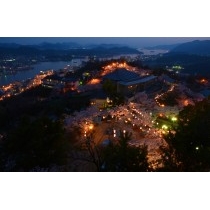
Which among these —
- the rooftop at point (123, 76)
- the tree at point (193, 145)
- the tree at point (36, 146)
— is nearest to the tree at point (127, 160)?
the tree at point (193, 145)

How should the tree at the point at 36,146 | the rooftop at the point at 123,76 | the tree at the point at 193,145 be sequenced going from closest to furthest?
1. the tree at the point at 193,145
2. the tree at the point at 36,146
3. the rooftop at the point at 123,76

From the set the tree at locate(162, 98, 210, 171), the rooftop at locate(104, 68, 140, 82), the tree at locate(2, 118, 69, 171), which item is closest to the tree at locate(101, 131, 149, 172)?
the tree at locate(162, 98, 210, 171)

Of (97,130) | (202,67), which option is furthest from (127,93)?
(202,67)

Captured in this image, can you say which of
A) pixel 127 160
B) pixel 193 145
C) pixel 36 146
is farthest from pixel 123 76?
pixel 127 160

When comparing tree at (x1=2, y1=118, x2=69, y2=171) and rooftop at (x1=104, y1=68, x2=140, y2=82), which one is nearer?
tree at (x1=2, y1=118, x2=69, y2=171)

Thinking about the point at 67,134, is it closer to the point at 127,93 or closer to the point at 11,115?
the point at 11,115

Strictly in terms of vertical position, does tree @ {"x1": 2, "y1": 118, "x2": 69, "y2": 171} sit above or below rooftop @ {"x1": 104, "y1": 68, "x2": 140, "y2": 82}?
above

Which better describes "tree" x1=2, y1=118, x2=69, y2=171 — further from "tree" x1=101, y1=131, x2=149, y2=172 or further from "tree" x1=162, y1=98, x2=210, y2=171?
"tree" x1=162, y1=98, x2=210, y2=171

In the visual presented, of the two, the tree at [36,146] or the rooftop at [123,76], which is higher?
the tree at [36,146]

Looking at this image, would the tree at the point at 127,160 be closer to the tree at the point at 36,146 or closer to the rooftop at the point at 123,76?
the tree at the point at 36,146

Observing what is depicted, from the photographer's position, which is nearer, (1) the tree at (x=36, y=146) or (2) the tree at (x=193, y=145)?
(2) the tree at (x=193, y=145)

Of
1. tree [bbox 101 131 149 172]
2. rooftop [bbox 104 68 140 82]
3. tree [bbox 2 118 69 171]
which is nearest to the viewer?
tree [bbox 101 131 149 172]

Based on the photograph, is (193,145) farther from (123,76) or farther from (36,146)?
(123,76)
